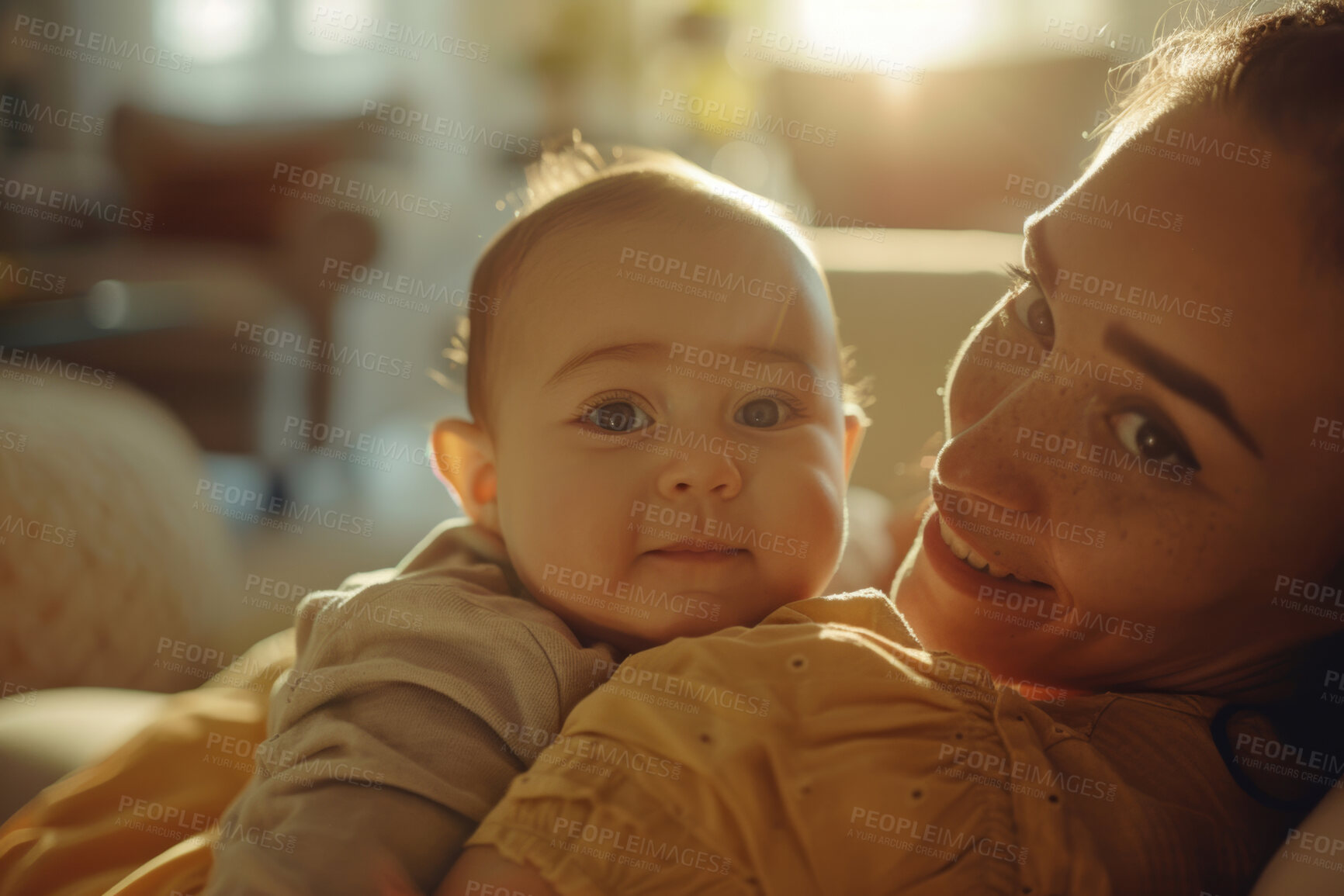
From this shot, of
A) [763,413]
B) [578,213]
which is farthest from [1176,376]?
[578,213]

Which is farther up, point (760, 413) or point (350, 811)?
point (760, 413)

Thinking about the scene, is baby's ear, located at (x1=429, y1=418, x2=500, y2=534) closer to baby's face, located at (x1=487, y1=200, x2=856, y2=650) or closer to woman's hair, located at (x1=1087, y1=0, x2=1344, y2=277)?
baby's face, located at (x1=487, y1=200, x2=856, y2=650)

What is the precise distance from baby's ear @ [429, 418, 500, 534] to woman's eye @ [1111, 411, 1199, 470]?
0.76 metres

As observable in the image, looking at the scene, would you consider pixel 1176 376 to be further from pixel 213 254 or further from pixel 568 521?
pixel 213 254

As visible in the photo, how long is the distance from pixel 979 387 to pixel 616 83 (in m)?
5.38

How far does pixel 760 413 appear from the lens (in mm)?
1165

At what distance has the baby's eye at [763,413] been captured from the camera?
1150 millimetres

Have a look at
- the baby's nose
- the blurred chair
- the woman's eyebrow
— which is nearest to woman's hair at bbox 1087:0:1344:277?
the woman's eyebrow

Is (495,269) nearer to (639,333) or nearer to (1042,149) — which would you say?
(639,333)

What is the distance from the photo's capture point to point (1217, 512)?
887 millimetres

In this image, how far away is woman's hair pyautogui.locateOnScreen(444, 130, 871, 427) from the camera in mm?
1201

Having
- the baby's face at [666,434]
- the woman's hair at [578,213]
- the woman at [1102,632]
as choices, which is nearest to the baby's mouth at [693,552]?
the baby's face at [666,434]

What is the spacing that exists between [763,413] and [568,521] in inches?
10.9

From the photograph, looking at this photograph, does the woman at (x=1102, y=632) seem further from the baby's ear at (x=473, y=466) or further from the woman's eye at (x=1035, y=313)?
the baby's ear at (x=473, y=466)
